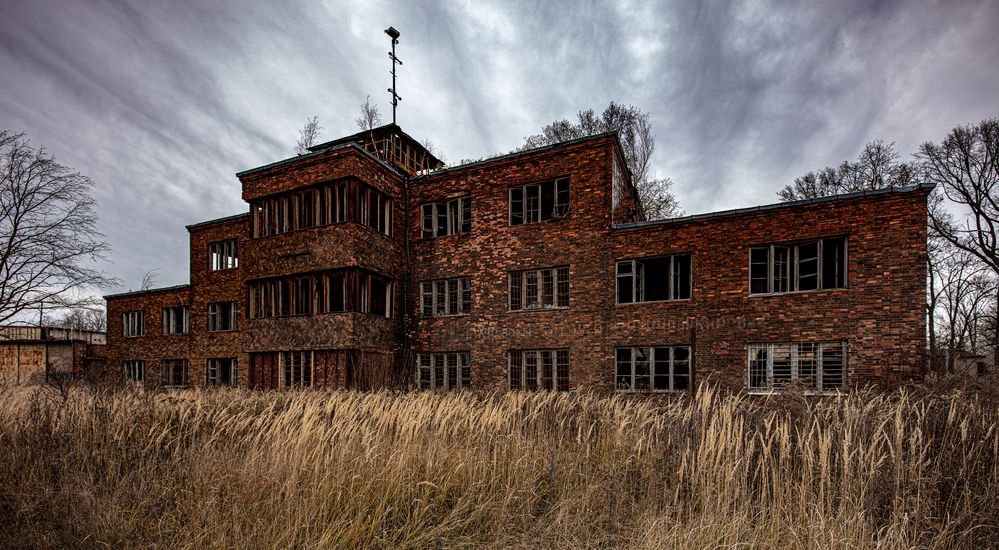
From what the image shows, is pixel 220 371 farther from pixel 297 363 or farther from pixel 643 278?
pixel 643 278

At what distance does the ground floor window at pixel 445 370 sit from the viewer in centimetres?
1827

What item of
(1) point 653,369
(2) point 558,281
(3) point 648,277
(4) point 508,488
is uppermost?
(3) point 648,277

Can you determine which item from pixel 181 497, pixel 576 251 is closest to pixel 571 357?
pixel 576 251

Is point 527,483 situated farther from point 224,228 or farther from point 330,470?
point 224,228

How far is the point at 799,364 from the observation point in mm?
14070

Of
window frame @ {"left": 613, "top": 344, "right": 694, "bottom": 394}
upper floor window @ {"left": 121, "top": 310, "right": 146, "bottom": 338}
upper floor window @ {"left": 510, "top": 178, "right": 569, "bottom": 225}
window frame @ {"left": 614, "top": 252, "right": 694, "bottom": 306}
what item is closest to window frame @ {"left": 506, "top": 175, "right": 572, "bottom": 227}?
upper floor window @ {"left": 510, "top": 178, "right": 569, "bottom": 225}

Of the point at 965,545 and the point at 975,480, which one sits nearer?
the point at 965,545

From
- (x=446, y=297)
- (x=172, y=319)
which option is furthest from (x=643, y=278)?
(x=172, y=319)

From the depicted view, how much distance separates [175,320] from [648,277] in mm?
23247

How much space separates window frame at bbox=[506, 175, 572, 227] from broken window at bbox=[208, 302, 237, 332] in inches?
574

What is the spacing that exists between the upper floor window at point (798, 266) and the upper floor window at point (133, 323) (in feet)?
94.9

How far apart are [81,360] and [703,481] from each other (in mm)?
38781

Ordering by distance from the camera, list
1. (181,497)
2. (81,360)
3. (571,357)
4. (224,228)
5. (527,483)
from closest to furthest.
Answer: (181,497)
(527,483)
(571,357)
(224,228)
(81,360)

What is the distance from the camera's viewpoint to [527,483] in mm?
4973
